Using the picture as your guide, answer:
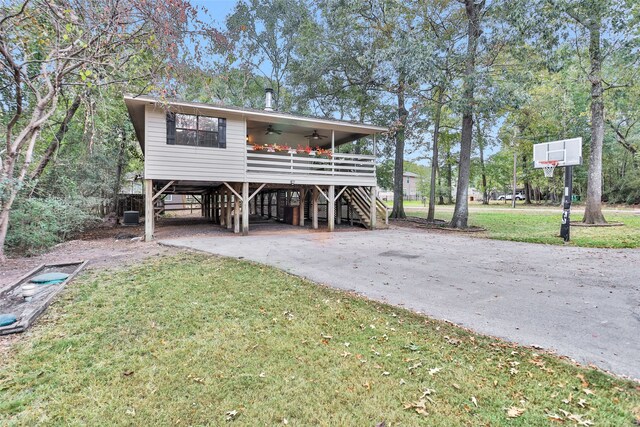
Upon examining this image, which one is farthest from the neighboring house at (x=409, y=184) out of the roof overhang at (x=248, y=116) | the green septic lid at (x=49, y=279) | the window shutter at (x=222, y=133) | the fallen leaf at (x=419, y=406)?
the fallen leaf at (x=419, y=406)

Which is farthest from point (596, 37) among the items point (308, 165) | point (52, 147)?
point (52, 147)

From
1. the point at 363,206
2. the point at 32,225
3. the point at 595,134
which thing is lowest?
the point at 32,225

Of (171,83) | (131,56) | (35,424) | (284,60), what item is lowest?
(35,424)

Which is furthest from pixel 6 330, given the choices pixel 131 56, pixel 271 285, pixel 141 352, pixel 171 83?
pixel 131 56

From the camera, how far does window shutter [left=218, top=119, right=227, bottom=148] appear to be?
11000 mm

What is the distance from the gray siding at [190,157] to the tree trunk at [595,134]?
1440 cm

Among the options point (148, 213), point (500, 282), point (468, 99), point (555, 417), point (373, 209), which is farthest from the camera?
point (373, 209)

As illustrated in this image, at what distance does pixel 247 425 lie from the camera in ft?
7.14

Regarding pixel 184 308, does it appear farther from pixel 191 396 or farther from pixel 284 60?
pixel 284 60

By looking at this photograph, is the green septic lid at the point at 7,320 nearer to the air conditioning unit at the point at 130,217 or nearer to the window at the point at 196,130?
the window at the point at 196,130

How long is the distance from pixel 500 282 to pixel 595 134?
12.5 meters

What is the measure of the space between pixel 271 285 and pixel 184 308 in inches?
56.7

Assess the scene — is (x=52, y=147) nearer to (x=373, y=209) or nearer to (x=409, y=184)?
(x=373, y=209)

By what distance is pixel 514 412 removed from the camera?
7.48 feet
